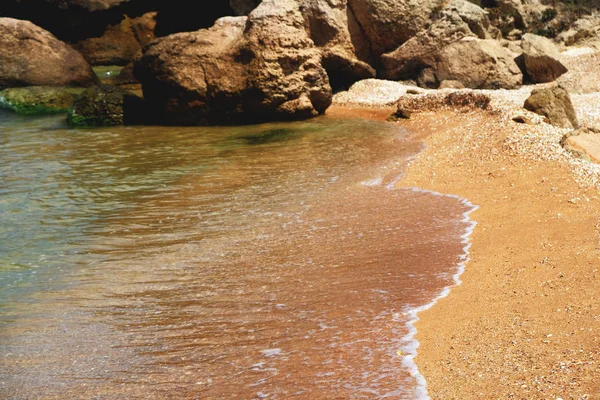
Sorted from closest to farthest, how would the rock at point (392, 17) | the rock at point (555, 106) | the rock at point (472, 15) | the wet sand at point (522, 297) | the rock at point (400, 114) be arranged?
the wet sand at point (522, 297), the rock at point (555, 106), the rock at point (400, 114), the rock at point (472, 15), the rock at point (392, 17)

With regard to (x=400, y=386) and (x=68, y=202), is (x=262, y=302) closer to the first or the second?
(x=400, y=386)

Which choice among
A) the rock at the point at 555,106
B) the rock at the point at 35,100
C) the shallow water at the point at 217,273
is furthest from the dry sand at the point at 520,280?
the rock at the point at 35,100

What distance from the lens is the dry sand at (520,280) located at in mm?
3629

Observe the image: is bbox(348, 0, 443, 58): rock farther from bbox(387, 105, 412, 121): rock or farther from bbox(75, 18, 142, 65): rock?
bbox(75, 18, 142, 65): rock

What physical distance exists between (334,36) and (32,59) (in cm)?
748

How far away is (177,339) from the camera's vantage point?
4410 mm

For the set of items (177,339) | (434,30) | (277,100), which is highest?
(434,30)

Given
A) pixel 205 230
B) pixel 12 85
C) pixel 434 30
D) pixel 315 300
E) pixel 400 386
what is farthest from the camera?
pixel 12 85

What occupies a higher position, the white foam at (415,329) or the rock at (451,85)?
the rock at (451,85)

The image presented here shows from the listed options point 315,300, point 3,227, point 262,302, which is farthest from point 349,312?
point 3,227

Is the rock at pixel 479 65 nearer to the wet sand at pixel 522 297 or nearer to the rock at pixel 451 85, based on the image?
the rock at pixel 451 85

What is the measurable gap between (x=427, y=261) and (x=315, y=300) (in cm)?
116

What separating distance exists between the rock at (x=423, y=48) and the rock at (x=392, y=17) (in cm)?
30

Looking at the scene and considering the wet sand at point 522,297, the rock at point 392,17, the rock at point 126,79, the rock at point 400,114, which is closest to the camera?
the wet sand at point 522,297
